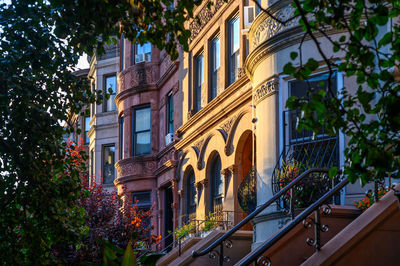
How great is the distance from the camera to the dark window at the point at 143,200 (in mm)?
25309

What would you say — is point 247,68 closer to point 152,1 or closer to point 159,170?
point 152,1

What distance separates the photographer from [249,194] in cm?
1429

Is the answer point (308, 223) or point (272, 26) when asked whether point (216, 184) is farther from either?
point (308, 223)

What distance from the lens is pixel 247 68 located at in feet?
46.7

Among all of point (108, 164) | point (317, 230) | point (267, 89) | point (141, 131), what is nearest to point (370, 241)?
point (317, 230)

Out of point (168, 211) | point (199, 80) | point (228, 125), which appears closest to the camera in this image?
point (228, 125)

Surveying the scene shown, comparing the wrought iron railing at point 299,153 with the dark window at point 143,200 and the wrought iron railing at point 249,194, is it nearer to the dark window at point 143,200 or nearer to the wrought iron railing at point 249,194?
the wrought iron railing at point 249,194

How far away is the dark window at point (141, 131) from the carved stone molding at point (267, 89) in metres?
12.7

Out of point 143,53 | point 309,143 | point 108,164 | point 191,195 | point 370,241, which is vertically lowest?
point 370,241

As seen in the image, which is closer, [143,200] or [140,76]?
[143,200]

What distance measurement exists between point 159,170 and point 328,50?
1297cm

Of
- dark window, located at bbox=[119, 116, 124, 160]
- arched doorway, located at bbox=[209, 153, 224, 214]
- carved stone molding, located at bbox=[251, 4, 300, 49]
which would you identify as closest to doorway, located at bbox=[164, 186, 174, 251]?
dark window, located at bbox=[119, 116, 124, 160]

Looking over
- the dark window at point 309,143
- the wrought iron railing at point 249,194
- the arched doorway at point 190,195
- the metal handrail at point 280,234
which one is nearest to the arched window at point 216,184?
the arched doorway at point 190,195

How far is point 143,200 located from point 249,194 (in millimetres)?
12009
